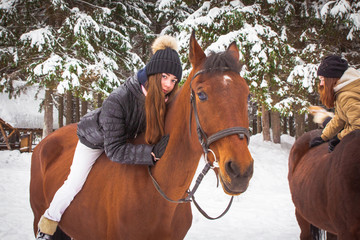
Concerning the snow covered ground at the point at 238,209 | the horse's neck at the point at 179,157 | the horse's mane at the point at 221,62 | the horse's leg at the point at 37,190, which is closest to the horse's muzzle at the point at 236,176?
the horse's neck at the point at 179,157

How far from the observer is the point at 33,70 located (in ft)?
41.6

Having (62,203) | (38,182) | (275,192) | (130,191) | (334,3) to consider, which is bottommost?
(275,192)

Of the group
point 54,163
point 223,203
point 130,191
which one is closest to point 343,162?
point 130,191

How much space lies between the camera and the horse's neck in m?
1.97

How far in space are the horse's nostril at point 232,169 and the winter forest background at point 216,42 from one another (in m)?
9.75

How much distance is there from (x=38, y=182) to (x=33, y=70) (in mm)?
11177

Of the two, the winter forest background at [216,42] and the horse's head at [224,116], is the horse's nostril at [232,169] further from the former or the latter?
the winter forest background at [216,42]

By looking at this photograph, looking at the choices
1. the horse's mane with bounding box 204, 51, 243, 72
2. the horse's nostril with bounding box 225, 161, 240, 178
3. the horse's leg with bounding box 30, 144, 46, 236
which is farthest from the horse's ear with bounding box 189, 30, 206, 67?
the horse's leg with bounding box 30, 144, 46, 236

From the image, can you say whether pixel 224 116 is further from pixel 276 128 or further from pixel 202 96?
pixel 276 128

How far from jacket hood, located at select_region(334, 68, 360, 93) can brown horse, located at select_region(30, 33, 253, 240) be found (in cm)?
162

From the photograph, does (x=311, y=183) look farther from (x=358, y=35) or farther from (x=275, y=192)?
(x=358, y=35)

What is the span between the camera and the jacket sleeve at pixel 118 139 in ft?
6.70

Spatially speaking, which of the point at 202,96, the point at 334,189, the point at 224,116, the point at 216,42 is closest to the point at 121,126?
the point at 202,96

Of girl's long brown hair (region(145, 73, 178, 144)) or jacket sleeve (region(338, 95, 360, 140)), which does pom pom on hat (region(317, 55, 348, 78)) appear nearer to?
jacket sleeve (region(338, 95, 360, 140))
